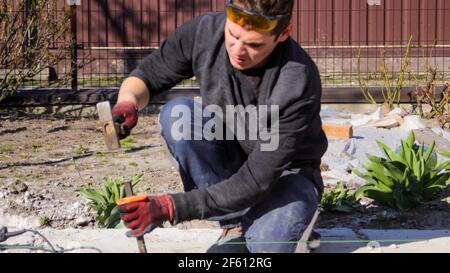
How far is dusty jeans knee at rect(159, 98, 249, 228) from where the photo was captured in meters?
4.18

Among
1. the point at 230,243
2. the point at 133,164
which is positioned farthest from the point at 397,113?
the point at 230,243

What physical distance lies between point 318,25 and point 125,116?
10935 mm

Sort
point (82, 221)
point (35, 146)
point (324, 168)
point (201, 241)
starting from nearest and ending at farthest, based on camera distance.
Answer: point (201, 241)
point (82, 221)
point (324, 168)
point (35, 146)

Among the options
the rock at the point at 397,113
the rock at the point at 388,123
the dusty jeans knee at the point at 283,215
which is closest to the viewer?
the dusty jeans knee at the point at 283,215

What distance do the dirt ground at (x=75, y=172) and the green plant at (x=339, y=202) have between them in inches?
1.8

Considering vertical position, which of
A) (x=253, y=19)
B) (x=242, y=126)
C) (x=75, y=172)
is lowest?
(x=75, y=172)

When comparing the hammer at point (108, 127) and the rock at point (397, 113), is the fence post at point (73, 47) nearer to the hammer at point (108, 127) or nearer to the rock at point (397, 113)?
the rock at point (397, 113)

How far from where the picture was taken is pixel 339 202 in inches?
218

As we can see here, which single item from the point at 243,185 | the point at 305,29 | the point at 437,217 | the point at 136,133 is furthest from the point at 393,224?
the point at 305,29

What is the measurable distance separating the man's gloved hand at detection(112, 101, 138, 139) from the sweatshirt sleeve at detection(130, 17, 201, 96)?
0.33 metres

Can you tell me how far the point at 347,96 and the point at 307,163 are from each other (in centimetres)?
644

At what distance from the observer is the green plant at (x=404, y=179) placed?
5426 mm

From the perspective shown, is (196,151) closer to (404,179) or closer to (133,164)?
(404,179)

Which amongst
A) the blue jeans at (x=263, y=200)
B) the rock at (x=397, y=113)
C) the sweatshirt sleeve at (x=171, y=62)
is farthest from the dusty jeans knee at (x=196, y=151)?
the rock at (x=397, y=113)
